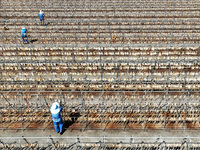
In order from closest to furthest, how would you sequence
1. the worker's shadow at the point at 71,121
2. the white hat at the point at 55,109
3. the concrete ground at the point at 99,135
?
the white hat at the point at 55,109, the concrete ground at the point at 99,135, the worker's shadow at the point at 71,121

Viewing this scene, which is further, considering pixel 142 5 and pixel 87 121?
pixel 142 5

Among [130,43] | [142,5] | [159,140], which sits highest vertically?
[142,5]

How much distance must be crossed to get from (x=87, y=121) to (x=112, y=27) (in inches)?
955

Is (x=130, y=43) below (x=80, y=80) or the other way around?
the other way around

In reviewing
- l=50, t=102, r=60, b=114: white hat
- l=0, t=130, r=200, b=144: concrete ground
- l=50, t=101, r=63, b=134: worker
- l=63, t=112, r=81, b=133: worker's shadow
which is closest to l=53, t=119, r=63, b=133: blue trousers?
l=50, t=101, r=63, b=134: worker

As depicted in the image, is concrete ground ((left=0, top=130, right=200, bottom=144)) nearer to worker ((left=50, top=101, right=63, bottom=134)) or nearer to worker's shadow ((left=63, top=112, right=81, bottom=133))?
worker's shadow ((left=63, top=112, right=81, bottom=133))

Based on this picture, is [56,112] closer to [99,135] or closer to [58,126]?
[58,126]

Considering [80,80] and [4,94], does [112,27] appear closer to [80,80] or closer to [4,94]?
[80,80]

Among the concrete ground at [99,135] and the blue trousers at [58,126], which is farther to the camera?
the concrete ground at [99,135]

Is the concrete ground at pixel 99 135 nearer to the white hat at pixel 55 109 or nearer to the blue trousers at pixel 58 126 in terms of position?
the blue trousers at pixel 58 126

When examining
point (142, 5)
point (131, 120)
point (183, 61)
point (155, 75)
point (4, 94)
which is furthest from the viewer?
point (142, 5)

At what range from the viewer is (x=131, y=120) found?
25.2 metres

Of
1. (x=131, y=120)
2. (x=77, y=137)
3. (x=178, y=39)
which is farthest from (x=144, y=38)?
(x=77, y=137)

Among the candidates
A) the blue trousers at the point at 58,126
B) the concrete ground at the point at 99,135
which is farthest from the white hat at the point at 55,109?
the concrete ground at the point at 99,135
